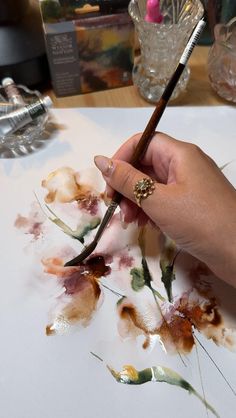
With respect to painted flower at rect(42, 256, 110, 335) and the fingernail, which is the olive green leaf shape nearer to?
painted flower at rect(42, 256, 110, 335)

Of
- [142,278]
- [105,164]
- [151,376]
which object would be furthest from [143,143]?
[151,376]

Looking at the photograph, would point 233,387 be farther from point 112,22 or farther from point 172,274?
point 112,22

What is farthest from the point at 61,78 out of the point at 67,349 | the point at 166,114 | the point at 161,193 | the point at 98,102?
the point at 67,349

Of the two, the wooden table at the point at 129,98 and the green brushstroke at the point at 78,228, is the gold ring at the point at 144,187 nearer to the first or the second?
the green brushstroke at the point at 78,228

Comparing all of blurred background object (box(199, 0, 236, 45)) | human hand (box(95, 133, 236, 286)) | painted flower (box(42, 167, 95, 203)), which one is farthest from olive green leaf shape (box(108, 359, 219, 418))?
blurred background object (box(199, 0, 236, 45))

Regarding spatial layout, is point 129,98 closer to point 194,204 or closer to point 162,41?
point 162,41

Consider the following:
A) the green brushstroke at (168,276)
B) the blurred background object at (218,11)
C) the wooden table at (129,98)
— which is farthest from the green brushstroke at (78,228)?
the blurred background object at (218,11)
